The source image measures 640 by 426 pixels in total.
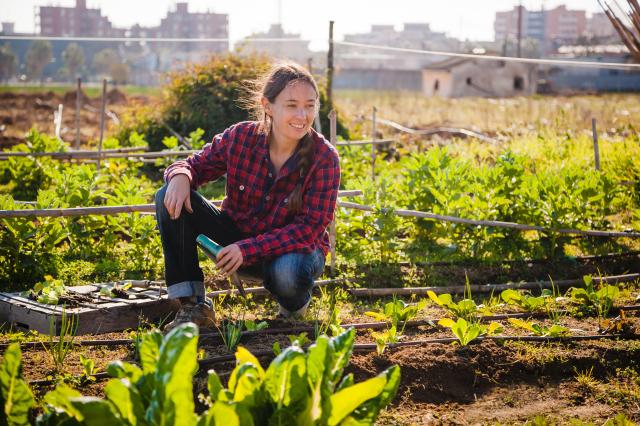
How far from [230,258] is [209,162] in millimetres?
643

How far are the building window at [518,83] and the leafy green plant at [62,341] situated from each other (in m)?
34.0

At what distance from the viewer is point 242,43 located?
29.5 ft

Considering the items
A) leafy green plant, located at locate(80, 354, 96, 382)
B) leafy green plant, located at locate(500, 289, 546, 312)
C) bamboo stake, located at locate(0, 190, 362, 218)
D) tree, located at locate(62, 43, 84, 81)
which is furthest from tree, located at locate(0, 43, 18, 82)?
leafy green plant, located at locate(80, 354, 96, 382)

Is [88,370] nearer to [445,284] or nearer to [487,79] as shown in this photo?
[445,284]

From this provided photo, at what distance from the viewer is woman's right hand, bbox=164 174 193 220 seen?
9.70 feet

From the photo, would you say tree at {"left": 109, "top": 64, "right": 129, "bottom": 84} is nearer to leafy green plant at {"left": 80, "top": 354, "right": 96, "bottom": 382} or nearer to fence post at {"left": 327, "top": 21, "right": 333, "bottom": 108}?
fence post at {"left": 327, "top": 21, "right": 333, "bottom": 108}

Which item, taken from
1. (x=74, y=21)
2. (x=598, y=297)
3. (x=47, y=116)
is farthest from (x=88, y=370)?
(x=74, y=21)

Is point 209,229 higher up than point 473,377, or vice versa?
point 209,229

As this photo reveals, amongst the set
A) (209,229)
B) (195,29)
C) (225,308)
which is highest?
(195,29)

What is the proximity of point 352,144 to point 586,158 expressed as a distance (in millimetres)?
2222

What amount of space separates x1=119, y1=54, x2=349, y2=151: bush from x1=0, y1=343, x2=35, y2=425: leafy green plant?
21.8 ft

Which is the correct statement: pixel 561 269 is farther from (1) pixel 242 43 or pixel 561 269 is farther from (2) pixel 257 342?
(1) pixel 242 43

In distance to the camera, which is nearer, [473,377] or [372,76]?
[473,377]

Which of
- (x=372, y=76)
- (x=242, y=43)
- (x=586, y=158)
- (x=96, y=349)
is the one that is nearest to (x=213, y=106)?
(x=242, y=43)
